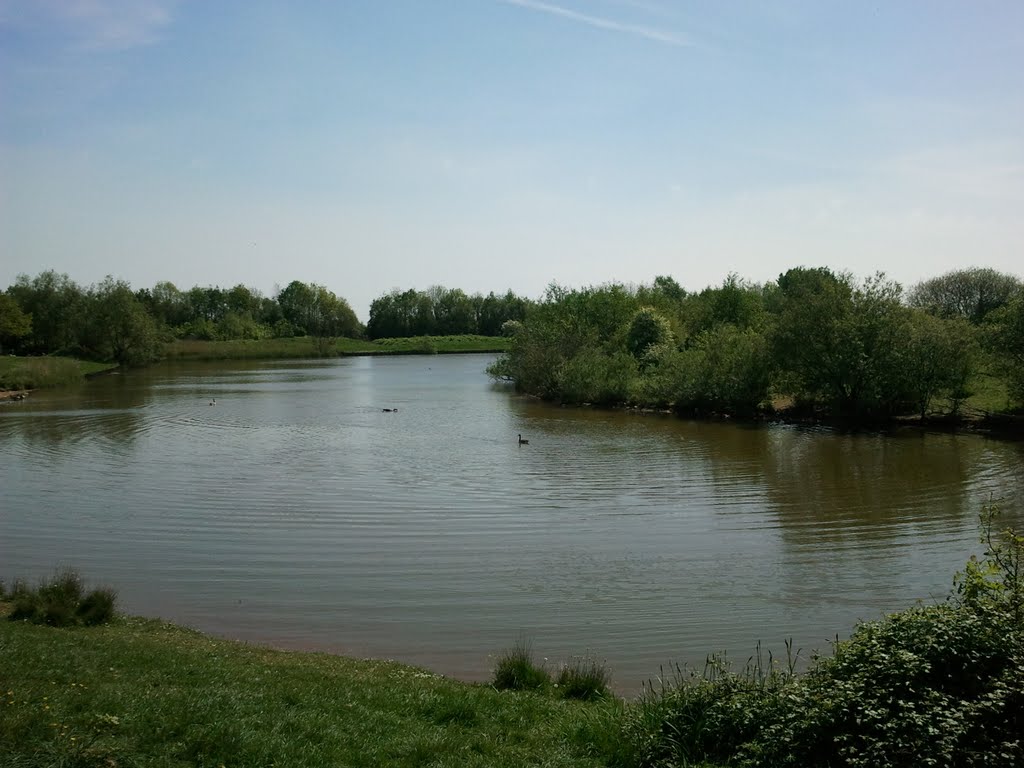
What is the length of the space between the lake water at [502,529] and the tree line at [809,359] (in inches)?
165

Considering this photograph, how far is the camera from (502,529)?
63.2 feet

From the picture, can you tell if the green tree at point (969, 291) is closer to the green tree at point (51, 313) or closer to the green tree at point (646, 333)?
the green tree at point (646, 333)

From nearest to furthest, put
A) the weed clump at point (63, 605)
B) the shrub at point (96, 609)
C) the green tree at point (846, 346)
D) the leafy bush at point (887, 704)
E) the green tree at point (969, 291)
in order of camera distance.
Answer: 1. the leafy bush at point (887, 704)
2. the weed clump at point (63, 605)
3. the shrub at point (96, 609)
4. the green tree at point (846, 346)
5. the green tree at point (969, 291)

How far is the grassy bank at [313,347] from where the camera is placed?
4235 inches

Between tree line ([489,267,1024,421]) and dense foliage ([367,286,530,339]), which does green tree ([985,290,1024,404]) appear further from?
dense foliage ([367,286,530,339])

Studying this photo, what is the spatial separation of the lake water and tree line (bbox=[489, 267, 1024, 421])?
4193 mm

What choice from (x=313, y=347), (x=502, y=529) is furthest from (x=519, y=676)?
(x=313, y=347)

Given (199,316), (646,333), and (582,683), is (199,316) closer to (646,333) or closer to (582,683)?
(646,333)

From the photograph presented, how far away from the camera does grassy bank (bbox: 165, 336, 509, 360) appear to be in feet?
353

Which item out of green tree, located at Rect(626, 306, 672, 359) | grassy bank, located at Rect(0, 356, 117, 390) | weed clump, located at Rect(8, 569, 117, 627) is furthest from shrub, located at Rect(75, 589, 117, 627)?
grassy bank, located at Rect(0, 356, 117, 390)

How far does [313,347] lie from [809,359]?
95.3 meters

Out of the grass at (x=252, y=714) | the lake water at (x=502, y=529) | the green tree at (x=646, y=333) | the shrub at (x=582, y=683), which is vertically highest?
the green tree at (x=646, y=333)

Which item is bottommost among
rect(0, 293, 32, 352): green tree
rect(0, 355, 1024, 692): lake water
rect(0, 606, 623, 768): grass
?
rect(0, 355, 1024, 692): lake water

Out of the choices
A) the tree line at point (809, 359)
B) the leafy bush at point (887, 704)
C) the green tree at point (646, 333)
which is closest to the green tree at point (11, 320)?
the tree line at point (809, 359)
